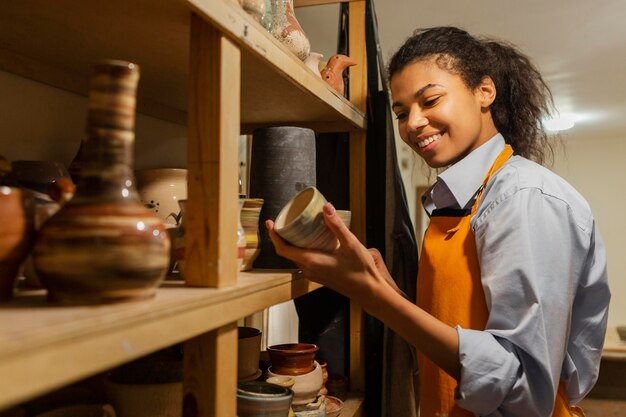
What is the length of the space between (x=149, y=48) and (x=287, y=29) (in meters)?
0.35

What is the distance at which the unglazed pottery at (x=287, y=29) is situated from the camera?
1055mm

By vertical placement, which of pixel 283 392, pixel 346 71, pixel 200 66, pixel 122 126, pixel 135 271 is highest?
pixel 346 71

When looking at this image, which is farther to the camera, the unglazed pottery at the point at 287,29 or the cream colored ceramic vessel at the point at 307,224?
the unglazed pottery at the point at 287,29

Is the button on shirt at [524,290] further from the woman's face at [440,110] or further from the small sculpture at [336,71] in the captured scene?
the small sculpture at [336,71]

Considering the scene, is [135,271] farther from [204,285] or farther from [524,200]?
[524,200]

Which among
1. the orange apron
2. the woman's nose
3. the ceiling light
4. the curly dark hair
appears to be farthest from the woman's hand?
the ceiling light

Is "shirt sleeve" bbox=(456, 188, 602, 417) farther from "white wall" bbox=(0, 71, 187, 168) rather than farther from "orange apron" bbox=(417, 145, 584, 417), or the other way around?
"white wall" bbox=(0, 71, 187, 168)

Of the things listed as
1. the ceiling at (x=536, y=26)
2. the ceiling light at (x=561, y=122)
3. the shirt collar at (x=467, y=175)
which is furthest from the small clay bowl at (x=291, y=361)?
the ceiling light at (x=561, y=122)

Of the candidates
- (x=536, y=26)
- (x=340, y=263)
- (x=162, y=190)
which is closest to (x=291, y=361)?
(x=340, y=263)

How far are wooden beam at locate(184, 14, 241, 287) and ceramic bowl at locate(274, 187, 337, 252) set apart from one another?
193 mm

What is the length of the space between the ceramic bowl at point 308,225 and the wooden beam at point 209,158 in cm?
19

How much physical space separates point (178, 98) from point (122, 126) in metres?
0.70

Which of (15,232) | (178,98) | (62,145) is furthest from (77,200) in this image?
(178,98)

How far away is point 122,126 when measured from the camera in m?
0.50
